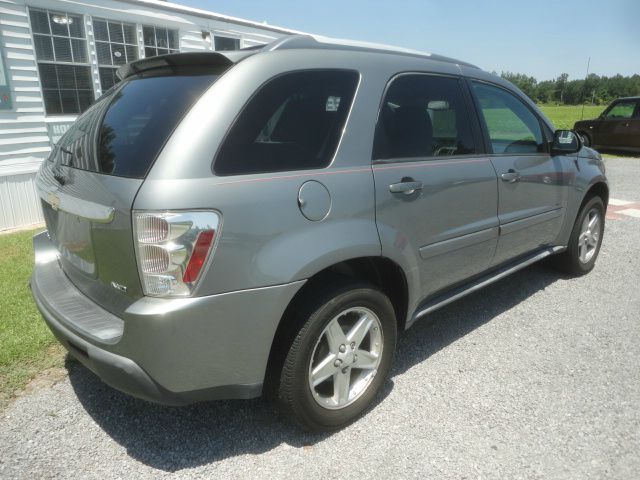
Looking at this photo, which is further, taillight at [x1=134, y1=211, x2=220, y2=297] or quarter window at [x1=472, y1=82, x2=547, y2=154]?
quarter window at [x1=472, y1=82, x2=547, y2=154]

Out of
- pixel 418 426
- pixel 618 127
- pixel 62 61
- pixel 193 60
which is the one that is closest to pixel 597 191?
pixel 418 426

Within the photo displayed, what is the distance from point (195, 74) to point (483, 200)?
192 centimetres

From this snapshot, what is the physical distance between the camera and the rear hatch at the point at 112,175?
189 centimetres

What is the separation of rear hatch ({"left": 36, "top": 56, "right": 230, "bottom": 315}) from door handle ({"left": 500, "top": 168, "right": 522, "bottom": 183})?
2038mm

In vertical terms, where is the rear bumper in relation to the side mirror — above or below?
below

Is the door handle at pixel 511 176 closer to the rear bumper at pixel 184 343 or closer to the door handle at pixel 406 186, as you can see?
the door handle at pixel 406 186

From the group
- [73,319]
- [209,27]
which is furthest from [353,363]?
[209,27]

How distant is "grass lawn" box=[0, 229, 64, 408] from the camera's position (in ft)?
9.33

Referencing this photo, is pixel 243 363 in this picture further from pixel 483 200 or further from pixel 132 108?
pixel 483 200

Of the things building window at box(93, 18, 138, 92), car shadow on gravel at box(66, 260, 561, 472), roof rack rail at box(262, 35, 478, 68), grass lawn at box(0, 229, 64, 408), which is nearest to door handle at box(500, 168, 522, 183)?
roof rack rail at box(262, 35, 478, 68)

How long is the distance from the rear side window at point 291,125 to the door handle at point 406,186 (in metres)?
0.39

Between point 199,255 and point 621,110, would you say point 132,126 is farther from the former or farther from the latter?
point 621,110

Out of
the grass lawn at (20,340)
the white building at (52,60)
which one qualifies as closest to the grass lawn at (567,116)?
the white building at (52,60)

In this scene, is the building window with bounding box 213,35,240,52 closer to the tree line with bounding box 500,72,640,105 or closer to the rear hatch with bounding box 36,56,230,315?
the rear hatch with bounding box 36,56,230,315
